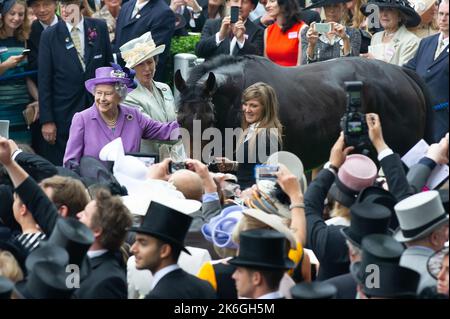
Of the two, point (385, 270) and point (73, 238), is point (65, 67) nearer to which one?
point (73, 238)

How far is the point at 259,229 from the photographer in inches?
264

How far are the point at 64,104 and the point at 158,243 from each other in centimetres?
563

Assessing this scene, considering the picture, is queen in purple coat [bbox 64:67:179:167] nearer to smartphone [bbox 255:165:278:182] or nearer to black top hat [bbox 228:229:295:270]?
smartphone [bbox 255:165:278:182]

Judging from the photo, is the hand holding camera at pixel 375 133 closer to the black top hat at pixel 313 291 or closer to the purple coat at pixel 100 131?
the black top hat at pixel 313 291

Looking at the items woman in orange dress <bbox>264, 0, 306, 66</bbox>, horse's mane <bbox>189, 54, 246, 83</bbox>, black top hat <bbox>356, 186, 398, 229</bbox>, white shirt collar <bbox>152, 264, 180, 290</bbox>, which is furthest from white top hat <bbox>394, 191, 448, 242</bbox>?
woman in orange dress <bbox>264, 0, 306, 66</bbox>

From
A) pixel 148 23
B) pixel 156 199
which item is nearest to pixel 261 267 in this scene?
pixel 156 199

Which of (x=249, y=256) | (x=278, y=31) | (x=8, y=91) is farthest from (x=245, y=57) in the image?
(x=249, y=256)

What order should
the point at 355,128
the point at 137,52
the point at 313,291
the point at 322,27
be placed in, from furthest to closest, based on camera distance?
the point at 322,27 → the point at 137,52 → the point at 355,128 → the point at 313,291

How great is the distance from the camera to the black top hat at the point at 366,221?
667cm

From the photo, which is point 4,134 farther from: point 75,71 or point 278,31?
point 278,31

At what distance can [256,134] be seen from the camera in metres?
9.93

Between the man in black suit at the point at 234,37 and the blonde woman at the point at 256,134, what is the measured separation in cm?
253

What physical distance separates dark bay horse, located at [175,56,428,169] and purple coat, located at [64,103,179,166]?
1.22ft

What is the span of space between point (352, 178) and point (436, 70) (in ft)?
12.6
